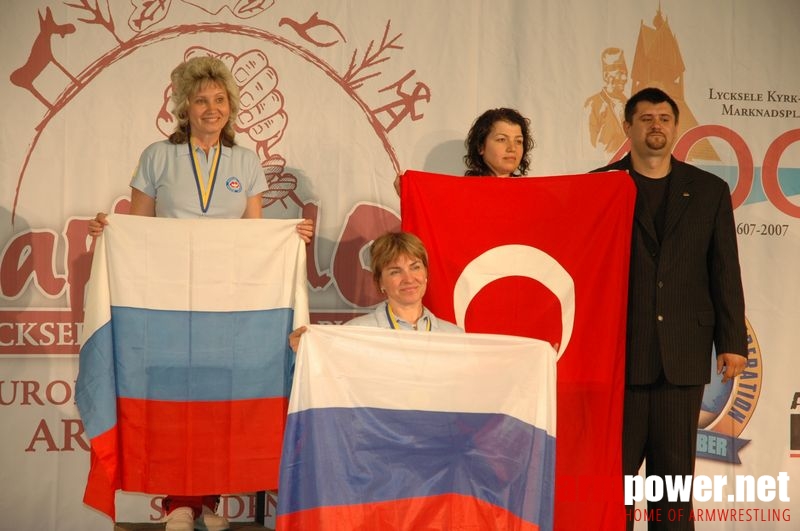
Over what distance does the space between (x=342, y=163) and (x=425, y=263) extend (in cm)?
128

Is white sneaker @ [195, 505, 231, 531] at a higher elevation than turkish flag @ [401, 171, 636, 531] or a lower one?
lower

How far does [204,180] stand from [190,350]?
66 centimetres

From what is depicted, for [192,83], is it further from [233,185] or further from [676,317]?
[676,317]

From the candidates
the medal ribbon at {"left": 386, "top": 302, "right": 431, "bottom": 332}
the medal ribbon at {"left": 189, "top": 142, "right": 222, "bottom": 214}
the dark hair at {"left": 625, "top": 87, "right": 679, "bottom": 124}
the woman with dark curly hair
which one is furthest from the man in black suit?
the medal ribbon at {"left": 189, "top": 142, "right": 222, "bottom": 214}

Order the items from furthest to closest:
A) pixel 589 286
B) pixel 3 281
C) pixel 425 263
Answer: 1. pixel 3 281
2. pixel 589 286
3. pixel 425 263

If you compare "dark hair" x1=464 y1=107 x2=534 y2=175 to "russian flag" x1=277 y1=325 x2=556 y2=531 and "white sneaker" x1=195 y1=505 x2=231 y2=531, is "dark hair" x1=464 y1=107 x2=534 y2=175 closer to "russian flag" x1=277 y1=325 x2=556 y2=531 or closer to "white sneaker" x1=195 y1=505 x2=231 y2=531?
"russian flag" x1=277 y1=325 x2=556 y2=531

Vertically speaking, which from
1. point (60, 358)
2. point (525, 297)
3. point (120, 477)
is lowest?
point (120, 477)

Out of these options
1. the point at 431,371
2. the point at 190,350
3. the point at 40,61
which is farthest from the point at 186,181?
the point at 431,371

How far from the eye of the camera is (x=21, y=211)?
405 centimetres

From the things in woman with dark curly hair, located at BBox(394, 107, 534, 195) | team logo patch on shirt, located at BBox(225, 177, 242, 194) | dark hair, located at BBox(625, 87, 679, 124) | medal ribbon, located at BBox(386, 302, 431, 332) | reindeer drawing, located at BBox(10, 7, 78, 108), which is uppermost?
reindeer drawing, located at BBox(10, 7, 78, 108)

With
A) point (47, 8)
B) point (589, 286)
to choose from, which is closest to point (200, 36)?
point (47, 8)

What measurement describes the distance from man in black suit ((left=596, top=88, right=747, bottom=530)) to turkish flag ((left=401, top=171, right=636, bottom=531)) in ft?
0.23

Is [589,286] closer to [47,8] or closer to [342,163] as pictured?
[342,163]

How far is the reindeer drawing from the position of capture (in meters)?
4.05
